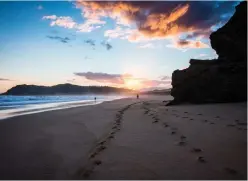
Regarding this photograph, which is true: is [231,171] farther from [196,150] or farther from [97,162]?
[97,162]

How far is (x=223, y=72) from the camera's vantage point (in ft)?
44.7

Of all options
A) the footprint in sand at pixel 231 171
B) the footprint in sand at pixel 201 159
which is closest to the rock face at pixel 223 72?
the footprint in sand at pixel 201 159

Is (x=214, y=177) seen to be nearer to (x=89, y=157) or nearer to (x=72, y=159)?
(x=89, y=157)

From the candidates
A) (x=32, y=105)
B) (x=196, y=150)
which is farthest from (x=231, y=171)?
(x=32, y=105)

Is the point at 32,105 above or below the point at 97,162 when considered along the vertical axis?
above

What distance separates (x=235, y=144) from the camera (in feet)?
14.7

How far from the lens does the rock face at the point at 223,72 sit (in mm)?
12531

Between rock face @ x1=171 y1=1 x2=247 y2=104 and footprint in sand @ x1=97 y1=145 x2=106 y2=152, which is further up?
rock face @ x1=171 y1=1 x2=247 y2=104

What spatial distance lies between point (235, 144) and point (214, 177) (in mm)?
1886

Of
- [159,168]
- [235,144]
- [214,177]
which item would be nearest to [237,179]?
[214,177]

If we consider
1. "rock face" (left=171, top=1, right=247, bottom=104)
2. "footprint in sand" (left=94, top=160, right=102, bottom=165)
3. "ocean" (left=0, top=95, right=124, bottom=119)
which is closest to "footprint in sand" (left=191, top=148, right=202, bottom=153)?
"footprint in sand" (left=94, top=160, right=102, bottom=165)

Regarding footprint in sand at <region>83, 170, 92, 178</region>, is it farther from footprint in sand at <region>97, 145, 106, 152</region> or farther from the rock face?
the rock face

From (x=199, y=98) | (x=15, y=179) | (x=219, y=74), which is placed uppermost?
(x=219, y=74)

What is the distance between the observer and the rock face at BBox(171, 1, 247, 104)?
41.1 feet
